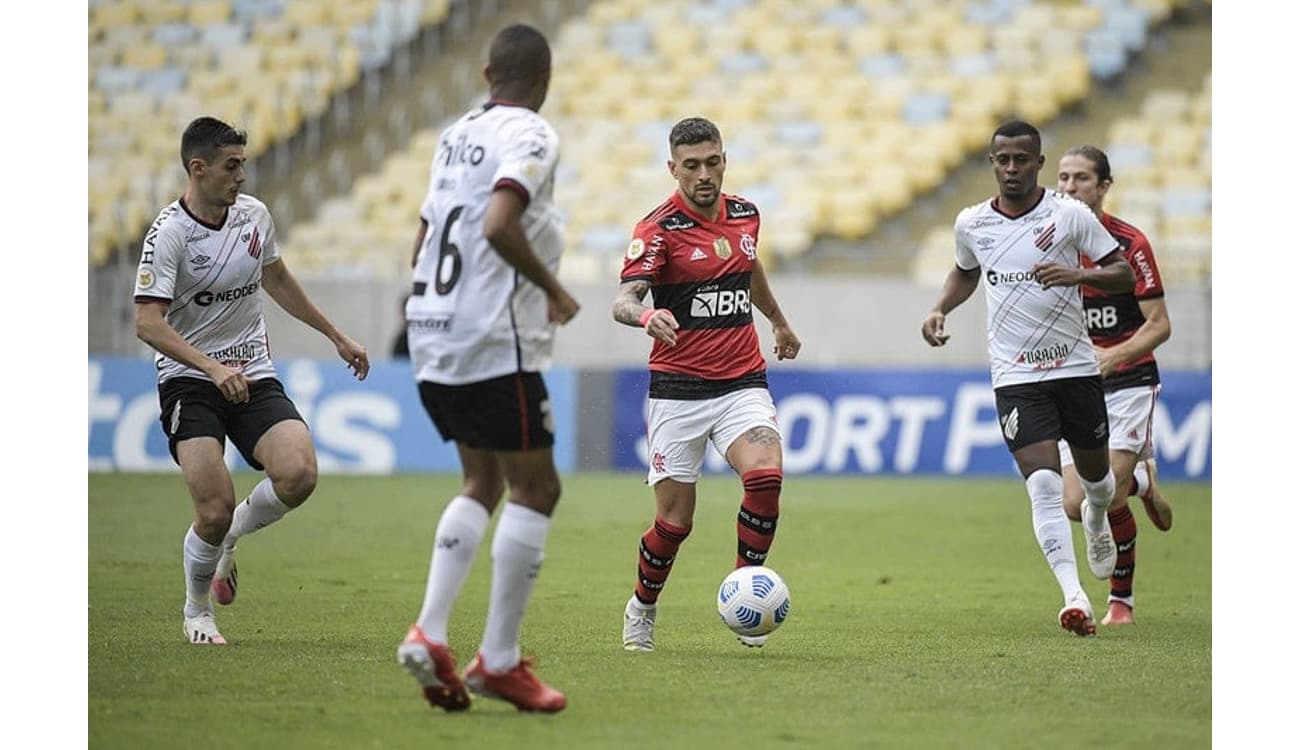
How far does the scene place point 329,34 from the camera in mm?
26547

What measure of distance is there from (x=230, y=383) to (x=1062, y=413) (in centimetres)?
398

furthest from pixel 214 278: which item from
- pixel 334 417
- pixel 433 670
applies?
pixel 334 417

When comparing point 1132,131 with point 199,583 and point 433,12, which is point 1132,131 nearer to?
point 433,12

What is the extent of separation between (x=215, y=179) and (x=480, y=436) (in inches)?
106

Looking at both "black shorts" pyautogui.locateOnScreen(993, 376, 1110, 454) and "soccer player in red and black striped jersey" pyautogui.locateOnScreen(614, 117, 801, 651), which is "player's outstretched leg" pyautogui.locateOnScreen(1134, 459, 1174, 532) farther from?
"soccer player in red and black striped jersey" pyautogui.locateOnScreen(614, 117, 801, 651)

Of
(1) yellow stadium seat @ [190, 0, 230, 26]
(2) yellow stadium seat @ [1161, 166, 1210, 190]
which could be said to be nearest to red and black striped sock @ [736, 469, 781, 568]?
(2) yellow stadium seat @ [1161, 166, 1210, 190]

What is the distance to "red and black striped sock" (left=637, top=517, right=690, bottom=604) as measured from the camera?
8.46 meters

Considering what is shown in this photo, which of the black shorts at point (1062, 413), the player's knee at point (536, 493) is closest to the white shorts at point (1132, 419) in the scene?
the black shorts at point (1062, 413)

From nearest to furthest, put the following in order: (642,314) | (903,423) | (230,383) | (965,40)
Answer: (642,314) < (230,383) < (903,423) < (965,40)

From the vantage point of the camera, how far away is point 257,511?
8.81 meters

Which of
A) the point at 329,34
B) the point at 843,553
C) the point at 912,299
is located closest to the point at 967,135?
the point at 912,299

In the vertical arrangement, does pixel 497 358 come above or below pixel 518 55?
below

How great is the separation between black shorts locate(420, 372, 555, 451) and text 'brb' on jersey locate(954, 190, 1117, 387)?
11.7ft
